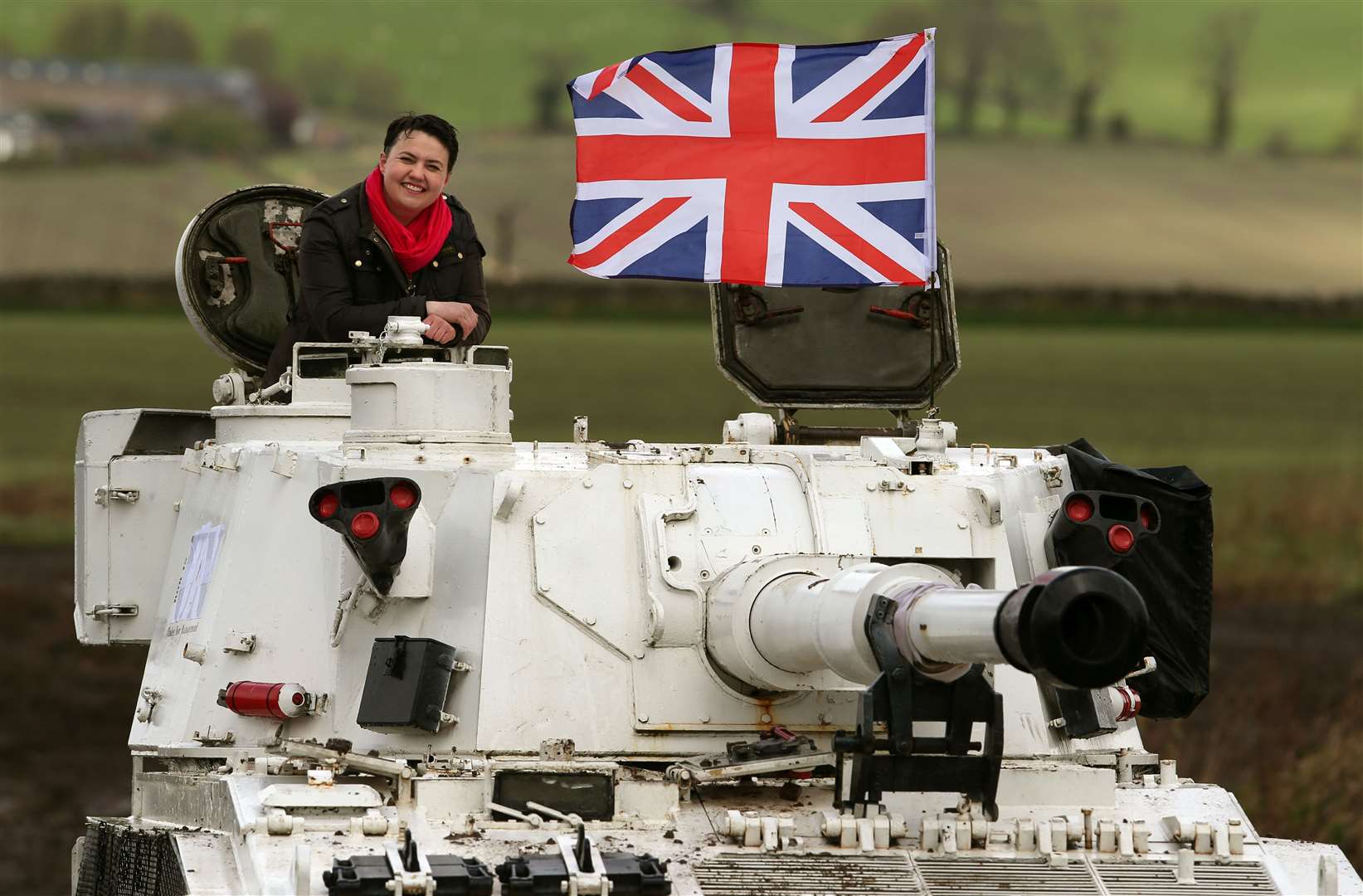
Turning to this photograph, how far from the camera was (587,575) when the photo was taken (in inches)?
557

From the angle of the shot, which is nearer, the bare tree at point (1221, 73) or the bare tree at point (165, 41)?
the bare tree at point (1221, 73)

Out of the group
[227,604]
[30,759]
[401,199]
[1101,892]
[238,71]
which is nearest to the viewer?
[1101,892]

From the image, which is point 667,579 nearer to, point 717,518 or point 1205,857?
point 717,518

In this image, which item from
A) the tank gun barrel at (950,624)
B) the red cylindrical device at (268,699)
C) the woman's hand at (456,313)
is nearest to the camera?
the tank gun barrel at (950,624)

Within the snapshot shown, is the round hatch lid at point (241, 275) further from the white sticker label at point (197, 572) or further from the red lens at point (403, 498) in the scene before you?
the red lens at point (403, 498)

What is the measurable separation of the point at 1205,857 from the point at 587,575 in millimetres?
3220

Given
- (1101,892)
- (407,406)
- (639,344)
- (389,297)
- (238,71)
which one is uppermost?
(238,71)

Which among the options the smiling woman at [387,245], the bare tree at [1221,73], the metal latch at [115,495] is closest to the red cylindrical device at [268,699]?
the smiling woman at [387,245]

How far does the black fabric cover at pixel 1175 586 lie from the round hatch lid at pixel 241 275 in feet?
17.6

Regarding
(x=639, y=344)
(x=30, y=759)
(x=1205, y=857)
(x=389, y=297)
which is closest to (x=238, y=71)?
(x=639, y=344)

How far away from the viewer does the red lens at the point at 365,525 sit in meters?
13.4

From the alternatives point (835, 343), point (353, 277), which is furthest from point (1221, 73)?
point (353, 277)

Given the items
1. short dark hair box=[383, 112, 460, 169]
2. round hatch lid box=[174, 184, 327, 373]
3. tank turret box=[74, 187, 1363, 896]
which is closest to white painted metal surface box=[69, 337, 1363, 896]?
tank turret box=[74, 187, 1363, 896]

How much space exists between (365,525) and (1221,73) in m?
21.6
